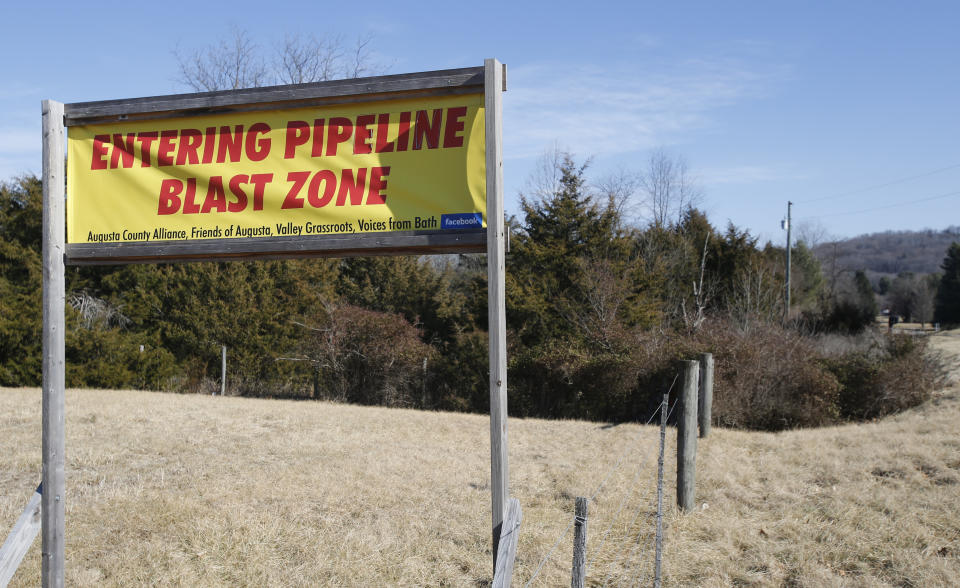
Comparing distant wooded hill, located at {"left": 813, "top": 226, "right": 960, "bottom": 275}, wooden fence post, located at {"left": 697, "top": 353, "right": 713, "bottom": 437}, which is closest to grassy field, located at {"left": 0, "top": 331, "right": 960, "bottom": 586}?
wooden fence post, located at {"left": 697, "top": 353, "right": 713, "bottom": 437}

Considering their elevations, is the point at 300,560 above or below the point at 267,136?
below

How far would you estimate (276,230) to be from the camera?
13.2 ft

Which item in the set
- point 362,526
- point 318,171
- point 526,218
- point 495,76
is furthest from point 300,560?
point 526,218

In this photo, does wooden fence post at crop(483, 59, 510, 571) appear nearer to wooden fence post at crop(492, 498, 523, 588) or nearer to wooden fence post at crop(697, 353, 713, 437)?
wooden fence post at crop(492, 498, 523, 588)

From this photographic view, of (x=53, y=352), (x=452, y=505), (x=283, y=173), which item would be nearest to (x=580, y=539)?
(x=283, y=173)

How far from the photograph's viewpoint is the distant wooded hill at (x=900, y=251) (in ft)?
465

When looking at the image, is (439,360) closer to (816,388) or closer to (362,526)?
(816,388)

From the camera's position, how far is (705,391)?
37.6ft

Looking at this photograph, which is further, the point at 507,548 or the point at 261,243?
the point at 261,243

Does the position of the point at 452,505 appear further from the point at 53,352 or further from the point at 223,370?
the point at 223,370

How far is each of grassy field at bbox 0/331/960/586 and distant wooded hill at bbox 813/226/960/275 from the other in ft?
409

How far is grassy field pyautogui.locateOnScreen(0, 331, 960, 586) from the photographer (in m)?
5.43

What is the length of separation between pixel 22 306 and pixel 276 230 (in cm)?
2180

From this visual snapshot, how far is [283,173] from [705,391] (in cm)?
904
